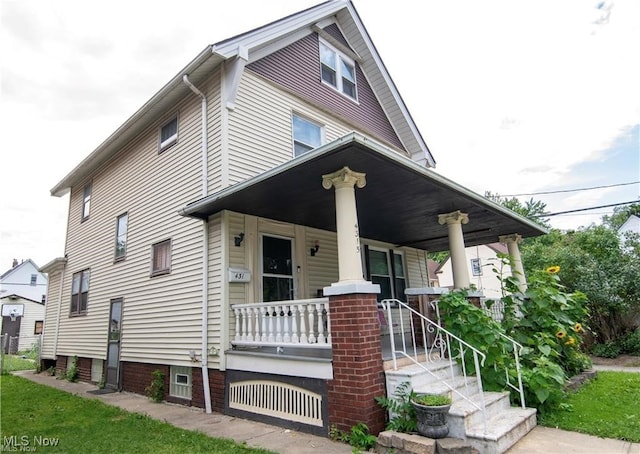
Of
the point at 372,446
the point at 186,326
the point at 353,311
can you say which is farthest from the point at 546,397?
the point at 186,326

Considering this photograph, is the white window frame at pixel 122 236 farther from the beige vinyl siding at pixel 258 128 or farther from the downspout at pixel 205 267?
the beige vinyl siding at pixel 258 128

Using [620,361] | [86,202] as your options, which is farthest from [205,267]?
[620,361]

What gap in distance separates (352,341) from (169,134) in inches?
262

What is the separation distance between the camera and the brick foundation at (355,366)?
416 centimetres

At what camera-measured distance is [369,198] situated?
589cm

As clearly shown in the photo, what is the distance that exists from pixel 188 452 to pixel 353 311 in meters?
2.42

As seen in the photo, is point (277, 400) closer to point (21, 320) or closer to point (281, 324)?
point (281, 324)

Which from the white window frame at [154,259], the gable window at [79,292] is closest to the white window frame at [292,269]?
the white window frame at [154,259]

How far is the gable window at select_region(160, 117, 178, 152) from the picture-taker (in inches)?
322

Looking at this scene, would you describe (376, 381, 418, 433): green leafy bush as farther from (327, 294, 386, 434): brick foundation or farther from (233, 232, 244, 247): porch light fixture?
(233, 232, 244, 247): porch light fixture

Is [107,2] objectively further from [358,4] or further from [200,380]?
[200,380]

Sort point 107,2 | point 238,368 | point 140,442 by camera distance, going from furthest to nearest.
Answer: point 107,2
point 238,368
point 140,442

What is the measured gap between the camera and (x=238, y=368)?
5.73 meters

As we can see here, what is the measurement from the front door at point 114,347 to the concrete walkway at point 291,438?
2.48 m
